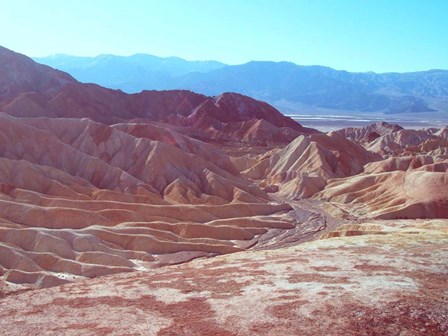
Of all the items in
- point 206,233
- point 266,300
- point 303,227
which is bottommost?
point 303,227

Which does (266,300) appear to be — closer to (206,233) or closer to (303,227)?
(206,233)

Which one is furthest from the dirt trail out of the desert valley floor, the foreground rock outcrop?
the foreground rock outcrop

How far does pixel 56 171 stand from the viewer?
67.5 m

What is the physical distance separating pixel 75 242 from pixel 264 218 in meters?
25.9

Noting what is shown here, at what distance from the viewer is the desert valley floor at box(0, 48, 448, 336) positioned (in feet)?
72.2

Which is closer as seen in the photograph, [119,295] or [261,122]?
[119,295]

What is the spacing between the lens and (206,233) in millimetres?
55969

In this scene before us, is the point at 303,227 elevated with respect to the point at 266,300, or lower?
lower

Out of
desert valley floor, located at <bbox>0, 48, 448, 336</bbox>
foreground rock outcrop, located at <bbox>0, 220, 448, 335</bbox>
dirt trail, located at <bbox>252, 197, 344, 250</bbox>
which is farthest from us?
dirt trail, located at <bbox>252, 197, 344, 250</bbox>

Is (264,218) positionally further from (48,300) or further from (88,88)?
(88,88)

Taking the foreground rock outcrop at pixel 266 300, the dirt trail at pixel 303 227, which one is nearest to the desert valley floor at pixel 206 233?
the foreground rock outcrop at pixel 266 300

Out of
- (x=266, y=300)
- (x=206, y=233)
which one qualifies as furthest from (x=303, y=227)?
(x=266, y=300)

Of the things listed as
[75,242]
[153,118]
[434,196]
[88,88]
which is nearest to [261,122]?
[153,118]

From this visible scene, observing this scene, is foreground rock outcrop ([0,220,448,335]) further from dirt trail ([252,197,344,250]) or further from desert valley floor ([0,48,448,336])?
dirt trail ([252,197,344,250])
